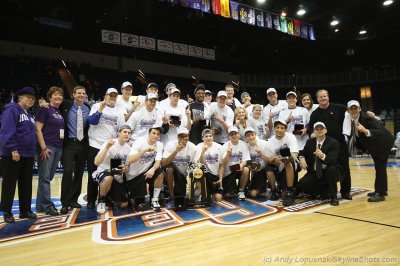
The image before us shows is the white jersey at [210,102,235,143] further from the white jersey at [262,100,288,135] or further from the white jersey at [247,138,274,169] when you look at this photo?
the white jersey at [262,100,288,135]

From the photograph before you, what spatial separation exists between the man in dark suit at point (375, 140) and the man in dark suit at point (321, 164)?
0.42 metres

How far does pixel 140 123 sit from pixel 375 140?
3769mm

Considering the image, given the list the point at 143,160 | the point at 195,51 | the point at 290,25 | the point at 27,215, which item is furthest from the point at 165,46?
the point at 27,215

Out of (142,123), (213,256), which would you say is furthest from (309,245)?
(142,123)

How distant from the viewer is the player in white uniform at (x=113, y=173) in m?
4.29

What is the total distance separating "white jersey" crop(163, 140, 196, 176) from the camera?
476 centimetres

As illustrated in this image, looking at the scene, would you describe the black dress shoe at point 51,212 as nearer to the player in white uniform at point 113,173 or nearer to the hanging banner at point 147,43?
the player in white uniform at point 113,173

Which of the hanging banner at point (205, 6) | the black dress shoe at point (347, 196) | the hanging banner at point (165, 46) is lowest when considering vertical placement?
the black dress shoe at point (347, 196)

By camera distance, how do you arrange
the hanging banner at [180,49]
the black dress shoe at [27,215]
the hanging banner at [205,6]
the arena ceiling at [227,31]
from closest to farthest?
the black dress shoe at [27,215] < the hanging banner at [205,6] < the arena ceiling at [227,31] < the hanging banner at [180,49]

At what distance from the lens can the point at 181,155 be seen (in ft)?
15.8

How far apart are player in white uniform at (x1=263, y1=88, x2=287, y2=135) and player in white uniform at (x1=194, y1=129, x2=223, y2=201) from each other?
67.0 inches

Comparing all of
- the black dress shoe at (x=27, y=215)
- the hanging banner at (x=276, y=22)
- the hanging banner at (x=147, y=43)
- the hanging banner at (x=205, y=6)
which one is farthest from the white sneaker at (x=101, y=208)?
the hanging banner at (x=147, y=43)

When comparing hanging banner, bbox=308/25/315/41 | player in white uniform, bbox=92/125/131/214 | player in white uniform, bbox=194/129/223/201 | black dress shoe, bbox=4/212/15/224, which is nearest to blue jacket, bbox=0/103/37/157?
black dress shoe, bbox=4/212/15/224

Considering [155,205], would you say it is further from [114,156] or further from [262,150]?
[262,150]
